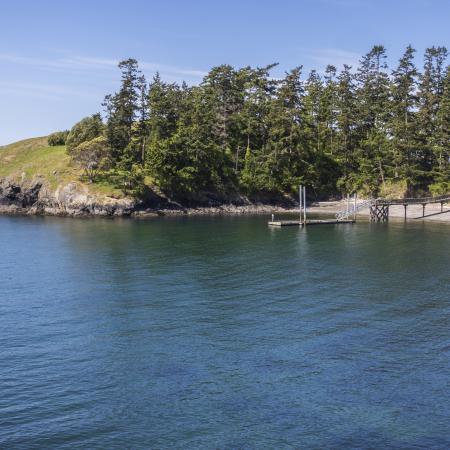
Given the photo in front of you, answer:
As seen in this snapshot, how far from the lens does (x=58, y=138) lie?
5600 inches

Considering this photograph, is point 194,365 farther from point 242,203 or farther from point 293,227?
point 242,203

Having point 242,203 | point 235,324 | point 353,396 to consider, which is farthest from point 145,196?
point 353,396

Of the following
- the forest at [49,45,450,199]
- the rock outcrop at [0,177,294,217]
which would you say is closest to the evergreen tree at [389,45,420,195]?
the forest at [49,45,450,199]

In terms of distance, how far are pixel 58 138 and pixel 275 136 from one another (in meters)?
56.3

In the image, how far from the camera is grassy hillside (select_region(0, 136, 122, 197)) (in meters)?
117

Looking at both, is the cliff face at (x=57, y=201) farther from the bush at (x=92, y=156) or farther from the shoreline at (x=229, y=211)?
the bush at (x=92, y=156)

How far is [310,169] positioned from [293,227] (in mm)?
38558

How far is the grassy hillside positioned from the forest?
317 cm

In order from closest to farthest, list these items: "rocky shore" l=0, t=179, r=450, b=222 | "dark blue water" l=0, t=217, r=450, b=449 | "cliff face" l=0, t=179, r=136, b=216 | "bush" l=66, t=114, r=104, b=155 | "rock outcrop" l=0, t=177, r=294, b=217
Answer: "dark blue water" l=0, t=217, r=450, b=449 → "rocky shore" l=0, t=179, r=450, b=222 → "cliff face" l=0, t=179, r=136, b=216 → "rock outcrop" l=0, t=177, r=294, b=217 → "bush" l=66, t=114, r=104, b=155

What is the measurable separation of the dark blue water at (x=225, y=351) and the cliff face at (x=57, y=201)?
4888cm

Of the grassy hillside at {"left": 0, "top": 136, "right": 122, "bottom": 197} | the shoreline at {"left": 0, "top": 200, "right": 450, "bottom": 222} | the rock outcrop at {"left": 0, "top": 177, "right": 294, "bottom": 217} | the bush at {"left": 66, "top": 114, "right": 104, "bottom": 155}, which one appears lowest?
the shoreline at {"left": 0, "top": 200, "right": 450, "bottom": 222}

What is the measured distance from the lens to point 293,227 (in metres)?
93.4

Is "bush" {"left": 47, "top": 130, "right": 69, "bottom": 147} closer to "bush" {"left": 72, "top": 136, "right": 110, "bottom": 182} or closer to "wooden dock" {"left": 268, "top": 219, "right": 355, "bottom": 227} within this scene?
"bush" {"left": 72, "top": 136, "right": 110, "bottom": 182}

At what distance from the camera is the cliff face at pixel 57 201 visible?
111688 millimetres
